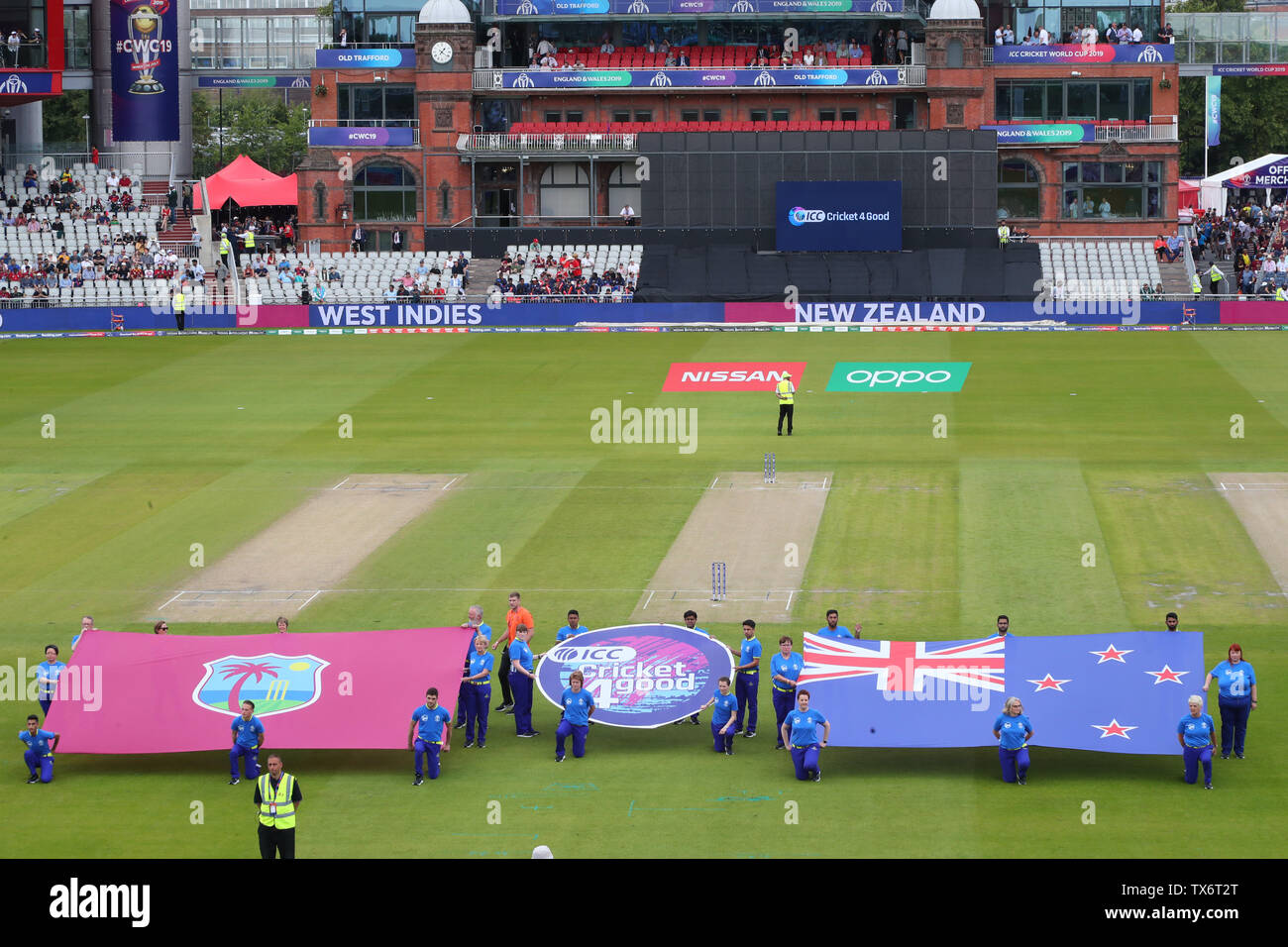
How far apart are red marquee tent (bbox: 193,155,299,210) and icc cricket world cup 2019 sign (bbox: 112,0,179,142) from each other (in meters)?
3.87

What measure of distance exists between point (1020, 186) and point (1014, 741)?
67.1m

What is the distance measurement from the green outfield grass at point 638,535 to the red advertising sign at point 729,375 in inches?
38.6

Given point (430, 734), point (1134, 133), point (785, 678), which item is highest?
point (1134, 133)

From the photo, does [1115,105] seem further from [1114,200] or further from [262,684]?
[262,684]

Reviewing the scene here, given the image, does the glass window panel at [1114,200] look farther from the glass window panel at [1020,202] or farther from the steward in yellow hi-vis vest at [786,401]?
the steward in yellow hi-vis vest at [786,401]

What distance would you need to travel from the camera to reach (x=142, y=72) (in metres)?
86.4

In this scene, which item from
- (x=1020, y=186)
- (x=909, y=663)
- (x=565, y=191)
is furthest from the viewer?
(x=565, y=191)

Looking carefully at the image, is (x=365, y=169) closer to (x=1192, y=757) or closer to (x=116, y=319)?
(x=116, y=319)

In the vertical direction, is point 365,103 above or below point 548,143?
above

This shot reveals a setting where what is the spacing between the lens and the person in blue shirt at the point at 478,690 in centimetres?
2205

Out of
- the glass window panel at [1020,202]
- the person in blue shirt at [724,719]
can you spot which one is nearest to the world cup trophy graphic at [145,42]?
the glass window panel at [1020,202]

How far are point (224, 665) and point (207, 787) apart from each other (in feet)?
5.86

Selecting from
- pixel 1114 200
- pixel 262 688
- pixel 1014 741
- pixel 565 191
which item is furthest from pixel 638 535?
pixel 1114 200

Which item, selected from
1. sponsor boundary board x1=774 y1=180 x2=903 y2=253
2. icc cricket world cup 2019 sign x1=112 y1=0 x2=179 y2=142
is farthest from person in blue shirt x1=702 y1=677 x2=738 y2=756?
icc cricket world cup 2019 sign x1=112 y1=0 x2=179 y2=142
